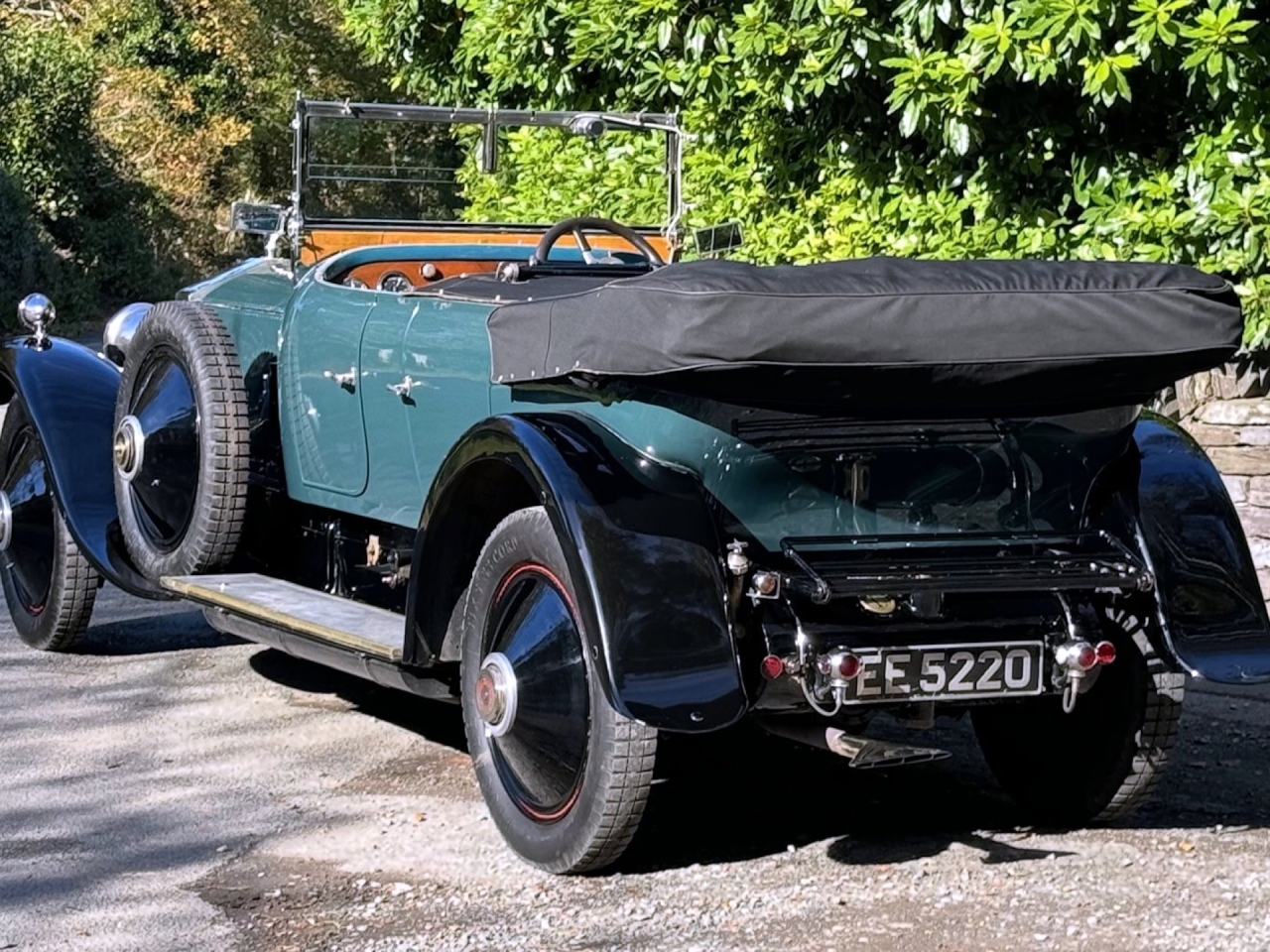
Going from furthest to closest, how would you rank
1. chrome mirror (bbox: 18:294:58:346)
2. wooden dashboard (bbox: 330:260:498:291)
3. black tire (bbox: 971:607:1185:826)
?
chrome mirror (bbox: 18:294:58:346) → wooden dashboard (bbox: 330:260:498:291) → black tire (bbox: 971:607:1185:826)

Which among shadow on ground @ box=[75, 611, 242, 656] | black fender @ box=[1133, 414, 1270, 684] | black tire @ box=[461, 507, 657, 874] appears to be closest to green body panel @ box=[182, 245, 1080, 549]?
black fender @ box=[1133, 414, 1270, 684]

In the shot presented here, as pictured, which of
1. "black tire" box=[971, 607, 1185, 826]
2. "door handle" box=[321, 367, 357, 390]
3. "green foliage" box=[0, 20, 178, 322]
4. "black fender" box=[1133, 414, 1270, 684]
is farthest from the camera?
"green foliage" box=[0, 20, 178, 322]

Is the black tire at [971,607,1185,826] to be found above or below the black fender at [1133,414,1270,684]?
below

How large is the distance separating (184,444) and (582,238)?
1.39m

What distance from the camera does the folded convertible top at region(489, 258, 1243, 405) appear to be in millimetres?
3855

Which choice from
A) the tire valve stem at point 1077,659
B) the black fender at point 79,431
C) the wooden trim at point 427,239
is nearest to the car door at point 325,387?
the wooden trim at point 427,239

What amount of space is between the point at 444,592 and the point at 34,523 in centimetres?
273

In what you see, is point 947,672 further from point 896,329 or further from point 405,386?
point 405,386

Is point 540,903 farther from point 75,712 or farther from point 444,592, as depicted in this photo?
point 75,712

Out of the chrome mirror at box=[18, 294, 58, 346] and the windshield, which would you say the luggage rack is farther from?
the chrome mirror at box=[18, 294, 58, 346]

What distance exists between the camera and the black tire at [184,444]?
567 cm

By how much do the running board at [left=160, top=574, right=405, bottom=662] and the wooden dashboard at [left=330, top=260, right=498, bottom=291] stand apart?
983mm

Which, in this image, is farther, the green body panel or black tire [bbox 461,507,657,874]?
the green body panel

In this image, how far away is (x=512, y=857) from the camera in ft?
14.4
